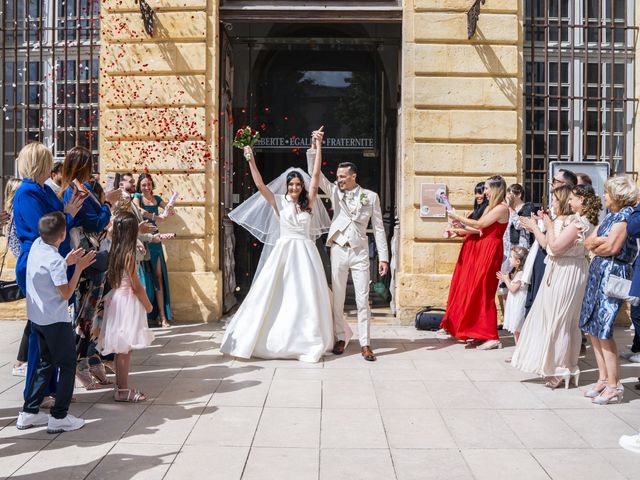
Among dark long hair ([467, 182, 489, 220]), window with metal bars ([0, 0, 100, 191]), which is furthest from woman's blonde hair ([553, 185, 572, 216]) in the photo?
window with metal bars ([0, 0, 100, 191])

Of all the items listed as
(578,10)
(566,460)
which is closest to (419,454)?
(566,460)

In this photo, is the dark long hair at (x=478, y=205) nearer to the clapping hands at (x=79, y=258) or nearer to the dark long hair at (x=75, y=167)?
the dark long hair at (x=75, y=167)

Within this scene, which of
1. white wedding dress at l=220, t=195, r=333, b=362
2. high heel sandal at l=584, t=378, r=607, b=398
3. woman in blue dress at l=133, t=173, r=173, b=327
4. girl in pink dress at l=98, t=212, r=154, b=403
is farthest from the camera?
woman in blue dress at l=133, t=173, r=173, b=327

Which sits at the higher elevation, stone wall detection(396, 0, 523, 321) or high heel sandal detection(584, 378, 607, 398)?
stone wall detection(396, 0, 523, 321)

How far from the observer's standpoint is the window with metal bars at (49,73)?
32.8 ft

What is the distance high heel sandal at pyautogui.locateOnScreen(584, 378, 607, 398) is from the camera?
19.7ft

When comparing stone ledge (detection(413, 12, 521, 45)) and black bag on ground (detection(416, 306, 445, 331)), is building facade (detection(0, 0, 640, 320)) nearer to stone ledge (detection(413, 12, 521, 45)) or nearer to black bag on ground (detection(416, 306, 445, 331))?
stone ledge (detection(413, 12, 521, 45))

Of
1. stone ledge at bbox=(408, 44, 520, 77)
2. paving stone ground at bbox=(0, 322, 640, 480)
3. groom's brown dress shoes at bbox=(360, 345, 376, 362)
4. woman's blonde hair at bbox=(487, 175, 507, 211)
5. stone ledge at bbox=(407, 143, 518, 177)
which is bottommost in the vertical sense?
paving stone ground at bbox=(0, 322, 640, 480)

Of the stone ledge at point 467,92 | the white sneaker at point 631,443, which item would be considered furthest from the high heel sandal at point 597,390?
the stone ledge at point 467,92

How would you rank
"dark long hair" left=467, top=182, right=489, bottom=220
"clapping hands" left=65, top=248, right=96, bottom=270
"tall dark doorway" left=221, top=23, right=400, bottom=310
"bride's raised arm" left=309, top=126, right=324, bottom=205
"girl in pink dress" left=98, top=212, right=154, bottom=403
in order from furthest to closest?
"tall dark doorway" left=221, top=23, right=400, bottom=310
"dark long hair" left=467, top=182, right=489, bottom=220
"bride's raised arm" left=309, top=126, right=324, bottom=205
"girl in pink dress" left=98, top=212, right=154, bottom=403
"clapping hands" left=65, top=248, right=96, bottom=270

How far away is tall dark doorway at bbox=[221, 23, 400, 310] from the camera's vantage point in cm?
1196

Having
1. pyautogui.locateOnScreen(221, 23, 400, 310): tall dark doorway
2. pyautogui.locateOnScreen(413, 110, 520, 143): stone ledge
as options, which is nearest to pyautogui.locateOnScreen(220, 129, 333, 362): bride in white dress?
pyautogui.locateOnScreen(413, 110, 520, 143): stone ledge

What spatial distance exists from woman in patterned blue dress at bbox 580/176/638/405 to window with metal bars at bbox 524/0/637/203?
4.16m

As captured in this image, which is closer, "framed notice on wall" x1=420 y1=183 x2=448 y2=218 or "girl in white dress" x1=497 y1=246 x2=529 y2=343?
"girl in white dress" x1=497 y1=246 x2=529 y2=343
